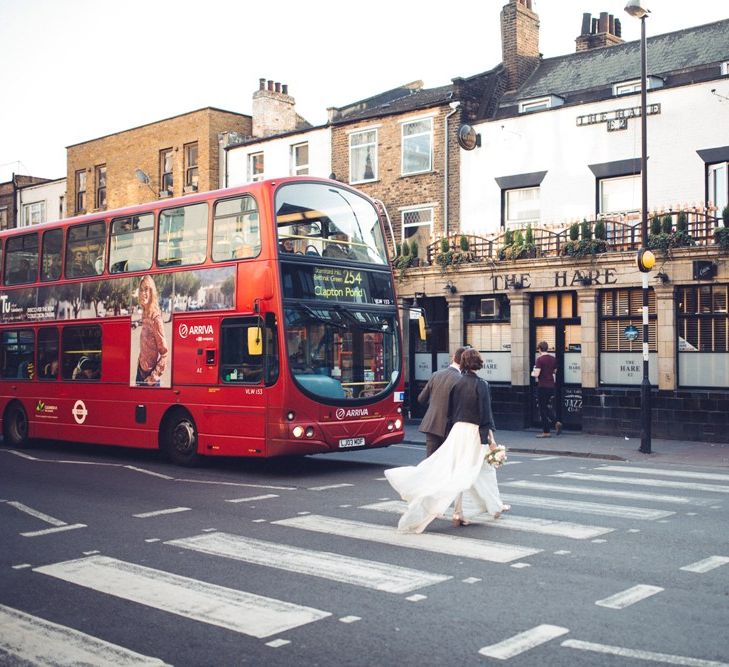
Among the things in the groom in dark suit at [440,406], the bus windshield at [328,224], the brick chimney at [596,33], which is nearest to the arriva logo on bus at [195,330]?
the bus windshield at [328,224]

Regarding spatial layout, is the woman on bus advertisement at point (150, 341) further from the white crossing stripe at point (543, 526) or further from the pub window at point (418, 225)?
the pub window at point (418, 225)

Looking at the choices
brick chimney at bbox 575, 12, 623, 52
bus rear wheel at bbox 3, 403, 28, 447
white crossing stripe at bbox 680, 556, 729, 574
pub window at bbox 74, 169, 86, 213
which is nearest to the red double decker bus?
bus rear wheel at bbox 3, 403, 28, 447

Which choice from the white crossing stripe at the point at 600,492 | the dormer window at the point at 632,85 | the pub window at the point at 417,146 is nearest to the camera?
the white crossing stripe at the point at 600,492

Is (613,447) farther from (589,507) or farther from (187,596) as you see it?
(187,596)

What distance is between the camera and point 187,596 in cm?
668

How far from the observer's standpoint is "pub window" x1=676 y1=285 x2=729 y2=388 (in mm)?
19484

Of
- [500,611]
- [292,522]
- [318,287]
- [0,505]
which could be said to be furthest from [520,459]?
[500,611]

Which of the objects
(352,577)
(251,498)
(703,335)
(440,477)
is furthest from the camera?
(703,335)

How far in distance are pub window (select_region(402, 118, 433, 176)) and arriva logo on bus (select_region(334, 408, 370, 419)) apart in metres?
14.6

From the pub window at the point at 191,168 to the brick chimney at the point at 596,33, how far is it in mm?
14693

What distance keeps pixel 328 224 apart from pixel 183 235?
2518mm

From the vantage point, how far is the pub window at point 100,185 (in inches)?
1500

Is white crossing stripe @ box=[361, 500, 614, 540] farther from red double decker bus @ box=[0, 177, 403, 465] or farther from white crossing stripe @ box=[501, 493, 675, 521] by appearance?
red double decker bus @ box=[0, 177, 403, 465]

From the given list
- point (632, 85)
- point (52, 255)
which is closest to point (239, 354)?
point (52, 255)
